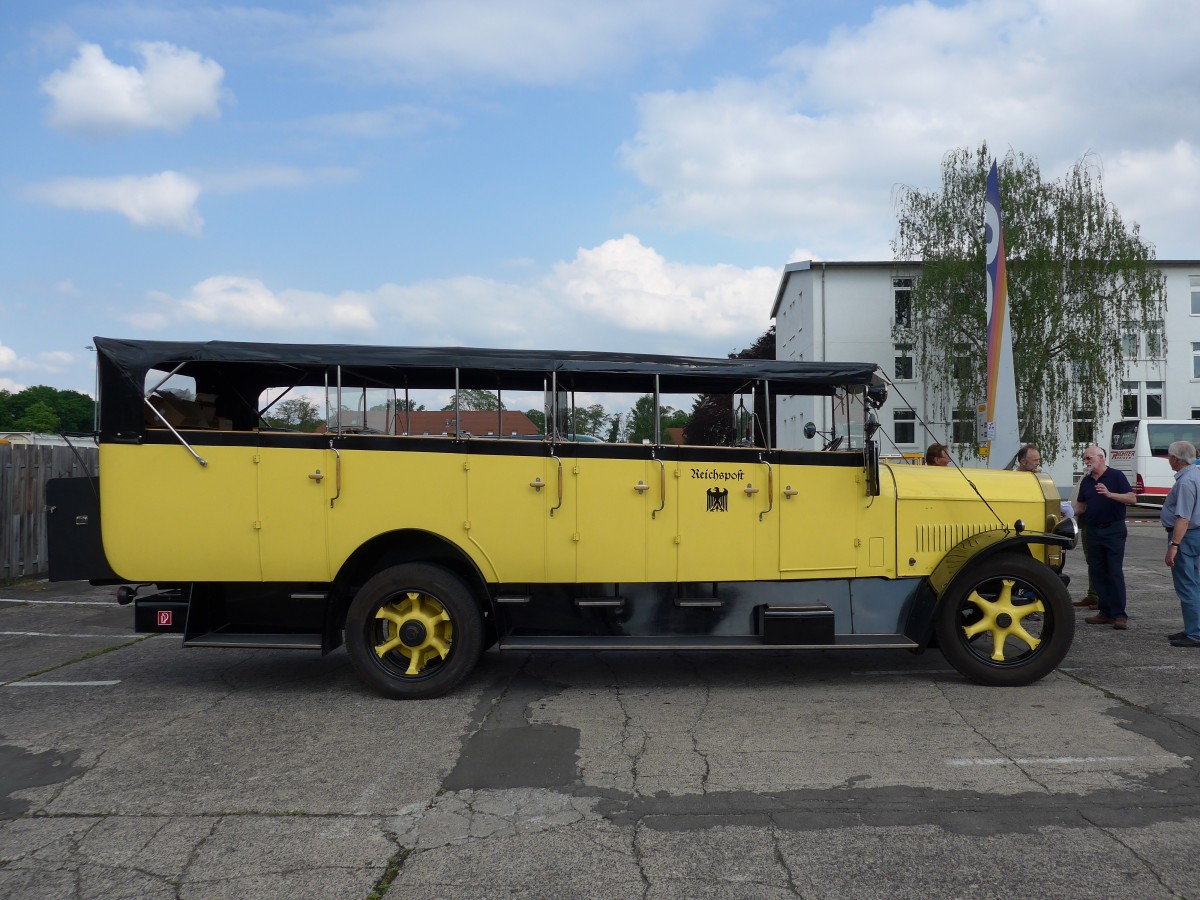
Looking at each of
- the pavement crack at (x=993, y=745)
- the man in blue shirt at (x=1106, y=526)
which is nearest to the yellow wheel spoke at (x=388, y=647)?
the pavement crack at (x=993, y=745)

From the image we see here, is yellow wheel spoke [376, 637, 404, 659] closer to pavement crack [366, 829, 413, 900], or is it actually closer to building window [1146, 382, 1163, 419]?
pavement crack [366, 829, 413, 900]

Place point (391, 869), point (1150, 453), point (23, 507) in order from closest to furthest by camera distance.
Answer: point (391, 869)
point (23, 507)
point (1150, 453)

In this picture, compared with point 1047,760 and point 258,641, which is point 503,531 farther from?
point 1047,760

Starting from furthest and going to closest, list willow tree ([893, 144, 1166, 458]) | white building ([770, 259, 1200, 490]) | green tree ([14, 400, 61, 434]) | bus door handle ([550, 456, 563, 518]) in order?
green tree ([14, 400, 61, 434]) → white building ([770, 259, 1200, 490]) → willow tree ([893, 144, 1166, 458]) → bus door handle ([550, 456, 563, 518])

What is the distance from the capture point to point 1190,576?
303 inches

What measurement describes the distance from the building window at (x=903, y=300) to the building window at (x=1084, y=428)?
6740 millimetres

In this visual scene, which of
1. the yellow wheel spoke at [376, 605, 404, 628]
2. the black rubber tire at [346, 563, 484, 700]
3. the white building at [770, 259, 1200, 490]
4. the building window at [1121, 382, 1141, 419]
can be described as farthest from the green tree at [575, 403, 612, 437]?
the building window at [1121, 382, 1141, 419]

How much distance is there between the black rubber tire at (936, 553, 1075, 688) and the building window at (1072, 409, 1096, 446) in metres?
29.1

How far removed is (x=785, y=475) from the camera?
6.46 m

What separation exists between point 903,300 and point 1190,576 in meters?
29.7

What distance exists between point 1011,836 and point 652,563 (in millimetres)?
2914

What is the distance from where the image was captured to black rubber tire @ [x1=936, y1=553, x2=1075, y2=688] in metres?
6.37

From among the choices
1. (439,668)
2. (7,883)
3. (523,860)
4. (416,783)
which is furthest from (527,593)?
(7,883)

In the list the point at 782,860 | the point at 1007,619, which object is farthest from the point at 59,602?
the point at 1007,619
